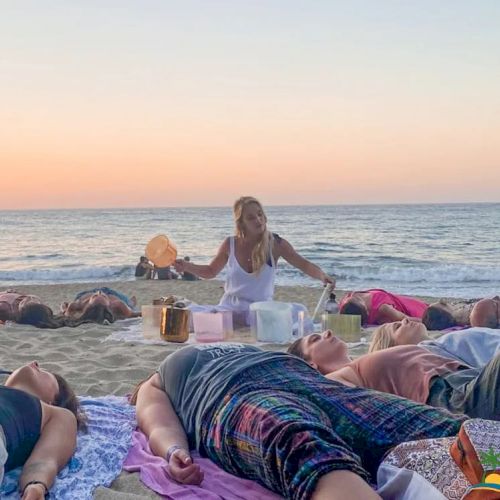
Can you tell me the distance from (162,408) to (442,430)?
111cm

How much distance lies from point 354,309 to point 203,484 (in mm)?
4003

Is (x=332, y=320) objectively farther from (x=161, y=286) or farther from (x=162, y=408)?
(x=161, y=286)

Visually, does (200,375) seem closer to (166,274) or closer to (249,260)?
→ (249,260)

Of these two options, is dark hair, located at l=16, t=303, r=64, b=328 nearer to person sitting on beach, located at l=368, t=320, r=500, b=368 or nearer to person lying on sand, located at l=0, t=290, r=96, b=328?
person lying on sand, located at l=0, t=290, r=96, b=328

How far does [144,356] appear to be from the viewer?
4.81 metres

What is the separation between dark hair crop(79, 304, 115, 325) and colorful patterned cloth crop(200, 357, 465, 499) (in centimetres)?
415

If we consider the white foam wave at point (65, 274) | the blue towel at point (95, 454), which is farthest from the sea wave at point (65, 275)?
the blue towel at point (95, 454)

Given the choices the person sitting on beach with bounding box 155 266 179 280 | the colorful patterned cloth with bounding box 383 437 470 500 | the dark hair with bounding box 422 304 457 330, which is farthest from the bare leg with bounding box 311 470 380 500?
the person sitting on beach with bounding box 155 266 179 280

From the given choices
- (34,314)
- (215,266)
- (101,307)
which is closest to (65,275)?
(101,307)

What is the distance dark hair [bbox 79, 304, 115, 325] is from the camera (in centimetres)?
643

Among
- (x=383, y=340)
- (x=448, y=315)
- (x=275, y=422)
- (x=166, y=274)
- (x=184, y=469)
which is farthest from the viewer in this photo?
(x=166, y=274)

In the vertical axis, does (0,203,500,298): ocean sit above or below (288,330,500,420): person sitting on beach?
below

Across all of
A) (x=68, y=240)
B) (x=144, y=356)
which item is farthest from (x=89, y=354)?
(x=68, y=240)

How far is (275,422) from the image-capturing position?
1974 millimetres
